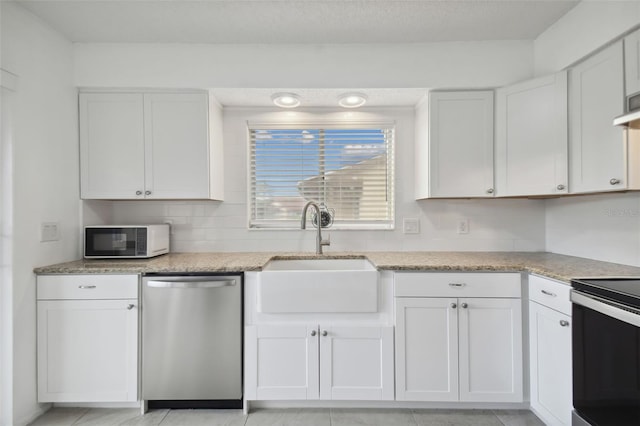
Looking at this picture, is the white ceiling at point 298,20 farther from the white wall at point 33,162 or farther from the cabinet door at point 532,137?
the cabinet door at point 532,137

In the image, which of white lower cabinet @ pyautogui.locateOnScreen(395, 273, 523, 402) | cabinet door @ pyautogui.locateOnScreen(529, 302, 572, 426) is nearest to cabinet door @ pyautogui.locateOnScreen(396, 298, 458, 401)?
white lower cabinet @ pyautogui.locateOnScreen(395, 273, 523, 402)

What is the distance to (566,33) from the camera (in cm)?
192

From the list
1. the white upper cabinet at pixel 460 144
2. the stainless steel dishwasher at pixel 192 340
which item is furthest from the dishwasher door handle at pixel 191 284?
the white upper cabinet at pixel 460 144

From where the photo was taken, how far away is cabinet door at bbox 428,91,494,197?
7.14 feet

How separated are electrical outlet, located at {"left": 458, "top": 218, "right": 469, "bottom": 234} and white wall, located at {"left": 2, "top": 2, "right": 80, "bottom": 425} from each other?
2.85 meters

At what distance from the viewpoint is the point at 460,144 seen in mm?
2191

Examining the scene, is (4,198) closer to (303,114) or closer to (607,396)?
(303,114)

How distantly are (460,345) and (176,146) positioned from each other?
2240 millimetres

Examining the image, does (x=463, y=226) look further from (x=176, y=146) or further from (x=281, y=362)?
(x=176, y=146)

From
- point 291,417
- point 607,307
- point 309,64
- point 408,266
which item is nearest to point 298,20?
point 309,64

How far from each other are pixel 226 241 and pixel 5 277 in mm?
1285

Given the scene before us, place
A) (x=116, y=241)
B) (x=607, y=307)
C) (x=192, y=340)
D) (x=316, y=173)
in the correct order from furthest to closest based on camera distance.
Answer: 1. (x=316, y=173)
2. (x=116, y=241)
3. (x=192, y=340)
4. (x=607, y=307)

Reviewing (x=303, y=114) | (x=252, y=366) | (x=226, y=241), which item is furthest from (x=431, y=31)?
(x=252, y=366)

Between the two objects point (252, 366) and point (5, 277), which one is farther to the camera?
point (252, 366)
